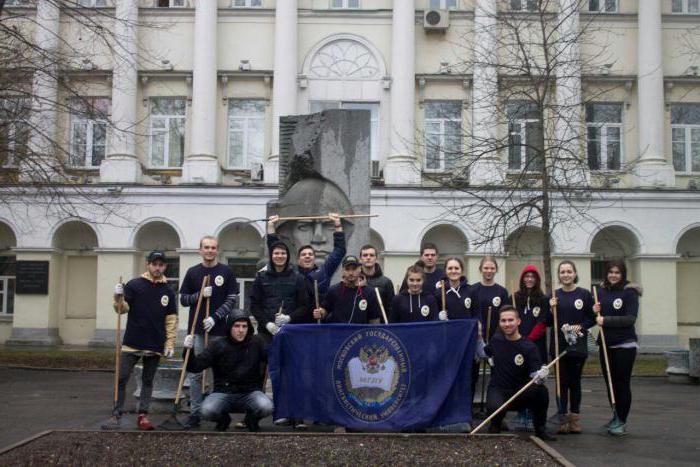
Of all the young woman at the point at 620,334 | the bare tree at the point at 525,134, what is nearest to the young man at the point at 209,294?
the young woman at the point at 620,334

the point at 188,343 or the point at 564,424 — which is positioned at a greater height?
the point at 188,343

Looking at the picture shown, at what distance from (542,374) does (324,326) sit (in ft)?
7.74

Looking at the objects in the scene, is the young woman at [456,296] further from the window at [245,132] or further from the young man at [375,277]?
the window at [245,132]

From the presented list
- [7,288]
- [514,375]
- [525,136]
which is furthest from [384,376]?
[7,288]

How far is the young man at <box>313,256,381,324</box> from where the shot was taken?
375 inches

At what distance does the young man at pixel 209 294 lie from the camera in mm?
9680

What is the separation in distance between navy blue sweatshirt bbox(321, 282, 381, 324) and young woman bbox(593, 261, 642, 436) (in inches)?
102

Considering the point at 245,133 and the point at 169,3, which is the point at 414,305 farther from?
the point at 169,3

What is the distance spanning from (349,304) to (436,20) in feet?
73.0

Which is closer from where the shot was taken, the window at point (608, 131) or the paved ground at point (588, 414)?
the paved ground at point (588, 414)

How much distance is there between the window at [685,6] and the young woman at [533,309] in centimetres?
2459

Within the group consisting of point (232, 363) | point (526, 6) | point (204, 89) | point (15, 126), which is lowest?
point (232, 363)

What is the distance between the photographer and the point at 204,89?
2945 cm

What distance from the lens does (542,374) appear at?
8625 mm
